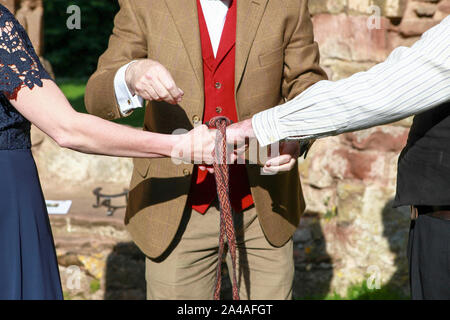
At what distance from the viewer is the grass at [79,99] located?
6.46m

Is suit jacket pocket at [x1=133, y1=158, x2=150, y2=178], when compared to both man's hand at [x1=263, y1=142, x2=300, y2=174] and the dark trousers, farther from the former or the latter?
the dark trousers

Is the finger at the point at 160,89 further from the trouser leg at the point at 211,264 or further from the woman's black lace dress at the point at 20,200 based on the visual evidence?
the trouser leg at the point at 211,264

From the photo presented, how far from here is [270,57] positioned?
2531 millimetres

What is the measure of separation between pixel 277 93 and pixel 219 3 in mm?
428

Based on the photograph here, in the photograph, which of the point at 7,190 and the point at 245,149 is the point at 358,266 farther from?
the point at 7,190

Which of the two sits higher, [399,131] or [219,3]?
[219,3]

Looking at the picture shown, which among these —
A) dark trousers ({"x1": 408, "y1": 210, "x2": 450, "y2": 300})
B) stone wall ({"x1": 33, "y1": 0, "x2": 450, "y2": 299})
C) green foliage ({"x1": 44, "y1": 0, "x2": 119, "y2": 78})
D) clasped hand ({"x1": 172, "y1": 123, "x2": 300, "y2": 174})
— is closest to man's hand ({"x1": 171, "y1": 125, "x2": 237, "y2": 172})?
clasped hand ({"x1": 172, "y1": 123, "x2": 300, "y2": 174})

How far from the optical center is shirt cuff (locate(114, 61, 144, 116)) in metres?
2.40

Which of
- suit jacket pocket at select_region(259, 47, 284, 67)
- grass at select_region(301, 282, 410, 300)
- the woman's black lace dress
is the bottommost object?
grass at select_region(301, 282, 410, 300)

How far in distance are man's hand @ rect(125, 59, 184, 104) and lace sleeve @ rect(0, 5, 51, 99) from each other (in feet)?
1.19

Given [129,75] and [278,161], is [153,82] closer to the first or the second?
[129,75]

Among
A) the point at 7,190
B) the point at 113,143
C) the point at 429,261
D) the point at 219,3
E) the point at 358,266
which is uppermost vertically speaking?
the point at 219,3

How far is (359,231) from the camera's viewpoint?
3979 millimetres

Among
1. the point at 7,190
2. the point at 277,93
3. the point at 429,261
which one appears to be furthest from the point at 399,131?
the point at 7,190
